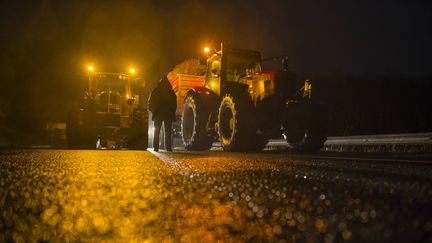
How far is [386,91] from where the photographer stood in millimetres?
30094

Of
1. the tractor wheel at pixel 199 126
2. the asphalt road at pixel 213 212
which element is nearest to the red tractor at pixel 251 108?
the tractor wheel at pixel 199 126

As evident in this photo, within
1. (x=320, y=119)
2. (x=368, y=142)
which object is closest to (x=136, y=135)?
(x=320, y=119)

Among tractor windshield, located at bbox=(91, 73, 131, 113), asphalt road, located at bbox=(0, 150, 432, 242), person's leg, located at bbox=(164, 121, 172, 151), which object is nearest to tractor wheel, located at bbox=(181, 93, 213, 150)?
person's leg, located at bbox=(164, 121, 172, 151)

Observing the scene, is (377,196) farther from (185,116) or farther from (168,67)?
(168,67)

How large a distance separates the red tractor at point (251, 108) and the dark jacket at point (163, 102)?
1124 mm

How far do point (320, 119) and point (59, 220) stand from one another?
9124 millimetres

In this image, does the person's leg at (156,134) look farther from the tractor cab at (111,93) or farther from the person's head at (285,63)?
the person's head at (285,63)

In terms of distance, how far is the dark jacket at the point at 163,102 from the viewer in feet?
33.0

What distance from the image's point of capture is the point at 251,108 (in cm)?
970

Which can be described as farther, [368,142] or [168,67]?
[168,67]

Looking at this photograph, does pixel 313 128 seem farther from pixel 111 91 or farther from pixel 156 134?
pixel 111 91

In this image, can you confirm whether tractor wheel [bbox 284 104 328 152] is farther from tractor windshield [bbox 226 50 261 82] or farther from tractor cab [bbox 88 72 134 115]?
tractor cab [bbox 88 72 134 115]

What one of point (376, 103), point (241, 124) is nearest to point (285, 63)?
point (241, 124)

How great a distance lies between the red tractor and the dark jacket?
1.12m
